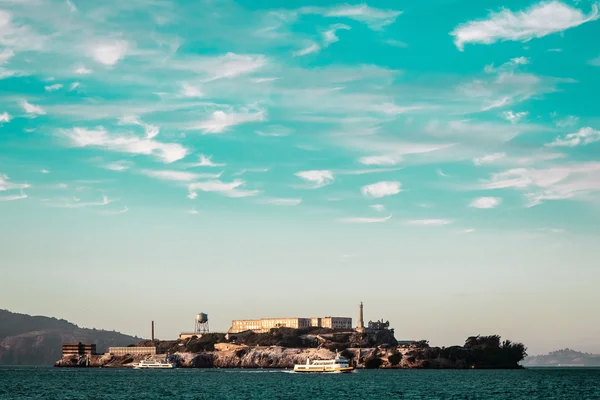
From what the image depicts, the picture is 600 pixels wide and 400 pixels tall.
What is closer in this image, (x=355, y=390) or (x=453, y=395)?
(x=453, y=395)

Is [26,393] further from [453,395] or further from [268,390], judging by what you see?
[453,395]

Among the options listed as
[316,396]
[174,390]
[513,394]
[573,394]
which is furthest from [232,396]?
[573,394]

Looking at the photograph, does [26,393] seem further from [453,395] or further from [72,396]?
[453,395]

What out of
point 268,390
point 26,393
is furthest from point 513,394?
point 26,393

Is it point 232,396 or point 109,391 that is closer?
point 232,396

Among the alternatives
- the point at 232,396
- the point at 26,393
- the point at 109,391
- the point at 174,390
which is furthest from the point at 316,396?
the point at 26,393

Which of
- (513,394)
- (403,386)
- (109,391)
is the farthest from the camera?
(403,386)

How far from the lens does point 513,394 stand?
14675 cm

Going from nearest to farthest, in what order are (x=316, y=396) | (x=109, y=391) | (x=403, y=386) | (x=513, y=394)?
(x=316, y=396) < (x=513, y=394) < (x=109, y=391) < (x=403, y=386)

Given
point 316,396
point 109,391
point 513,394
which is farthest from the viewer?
point 109,391

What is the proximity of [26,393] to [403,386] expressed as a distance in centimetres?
7681

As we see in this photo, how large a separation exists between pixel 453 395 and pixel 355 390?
2036cm

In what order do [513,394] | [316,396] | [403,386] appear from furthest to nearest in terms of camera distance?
[403,386] < [513,394] < [316,396]

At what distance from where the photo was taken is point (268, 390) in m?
153
